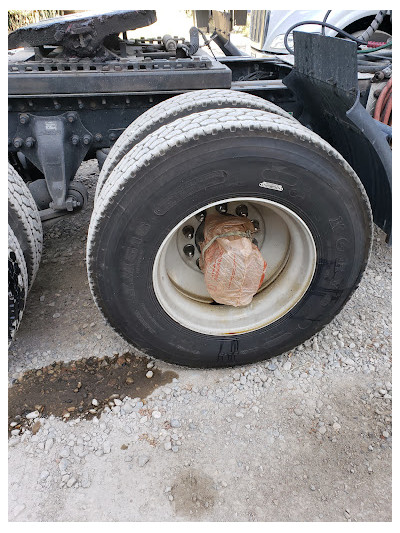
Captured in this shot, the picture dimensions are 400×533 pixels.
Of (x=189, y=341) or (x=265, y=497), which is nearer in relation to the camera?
(x=265, y=497)

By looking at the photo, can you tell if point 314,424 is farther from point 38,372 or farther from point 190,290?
point 38,372

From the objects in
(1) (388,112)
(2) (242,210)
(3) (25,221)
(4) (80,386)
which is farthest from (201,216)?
(1) (388,112)

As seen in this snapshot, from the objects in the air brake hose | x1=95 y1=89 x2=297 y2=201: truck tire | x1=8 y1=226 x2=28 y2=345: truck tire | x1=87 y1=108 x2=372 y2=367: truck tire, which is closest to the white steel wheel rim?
x1=87 y1=108 x2=372 y2=367: truck tire

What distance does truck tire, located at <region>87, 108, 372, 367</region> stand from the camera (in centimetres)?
193

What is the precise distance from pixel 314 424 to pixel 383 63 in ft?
9.54

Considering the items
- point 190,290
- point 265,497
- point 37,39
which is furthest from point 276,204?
point 37,39

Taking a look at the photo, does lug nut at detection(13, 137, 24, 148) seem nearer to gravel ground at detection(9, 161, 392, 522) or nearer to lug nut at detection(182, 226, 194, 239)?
gravel ground at detection(9, 161, 392, 522)

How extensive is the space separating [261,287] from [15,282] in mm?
1313

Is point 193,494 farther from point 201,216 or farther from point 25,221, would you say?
point 25,221

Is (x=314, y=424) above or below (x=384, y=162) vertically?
below

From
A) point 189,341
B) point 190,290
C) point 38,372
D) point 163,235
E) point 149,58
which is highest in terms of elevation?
point 149,58

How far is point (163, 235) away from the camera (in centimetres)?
202

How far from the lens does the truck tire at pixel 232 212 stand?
6.33 ft

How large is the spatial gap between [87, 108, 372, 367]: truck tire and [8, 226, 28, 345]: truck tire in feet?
1.54
